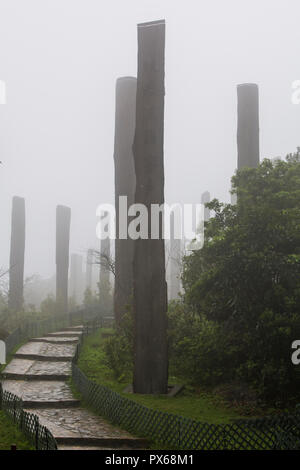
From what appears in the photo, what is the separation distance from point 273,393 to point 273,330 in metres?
1.59

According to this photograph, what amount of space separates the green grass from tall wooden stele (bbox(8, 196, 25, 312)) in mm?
13829

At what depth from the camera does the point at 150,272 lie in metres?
14.9

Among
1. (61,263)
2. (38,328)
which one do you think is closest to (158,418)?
(38,328)

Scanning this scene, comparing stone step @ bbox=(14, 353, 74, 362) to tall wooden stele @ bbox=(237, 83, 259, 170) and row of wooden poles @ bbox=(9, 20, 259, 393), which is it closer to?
row of wooden poles @ bbox=(9, 20, 259, 393)

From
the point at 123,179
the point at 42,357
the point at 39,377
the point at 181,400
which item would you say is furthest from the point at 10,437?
the point at 123,179

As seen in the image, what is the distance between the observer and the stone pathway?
1125 centimetres

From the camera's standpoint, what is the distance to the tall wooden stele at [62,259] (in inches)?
1330

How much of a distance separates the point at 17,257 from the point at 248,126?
16188mm

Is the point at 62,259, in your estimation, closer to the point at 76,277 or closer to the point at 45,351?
the point at 45,351

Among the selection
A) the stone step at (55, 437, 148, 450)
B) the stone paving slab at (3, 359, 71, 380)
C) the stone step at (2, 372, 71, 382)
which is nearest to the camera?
the stone step at (55, 437, 148, 450)

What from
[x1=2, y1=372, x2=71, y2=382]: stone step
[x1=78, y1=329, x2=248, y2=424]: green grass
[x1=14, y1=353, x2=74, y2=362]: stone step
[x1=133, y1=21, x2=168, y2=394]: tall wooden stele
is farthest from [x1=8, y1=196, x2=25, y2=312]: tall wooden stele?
[x1=133, y1=21, x2=168, y2=394]: tall wooden stele

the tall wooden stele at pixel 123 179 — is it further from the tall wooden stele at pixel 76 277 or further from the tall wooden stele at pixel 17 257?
the tall wooden stele at pixel 76 277

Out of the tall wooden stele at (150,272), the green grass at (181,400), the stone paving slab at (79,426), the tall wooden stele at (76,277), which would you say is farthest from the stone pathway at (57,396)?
the tall wooden stele at (76,277)

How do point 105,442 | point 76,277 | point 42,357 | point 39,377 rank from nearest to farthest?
point 105,442 → point 39,377 → point 42,357 → point 76,277
